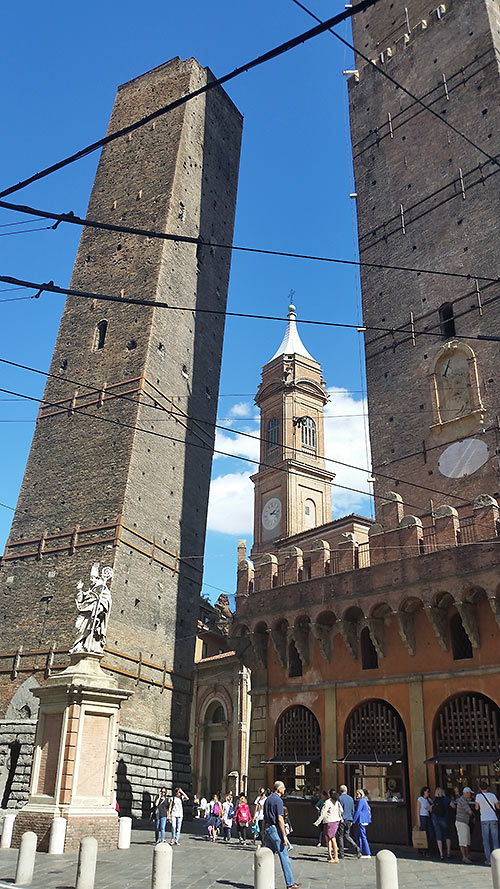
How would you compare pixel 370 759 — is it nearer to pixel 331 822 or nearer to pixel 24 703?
pixel 331 822

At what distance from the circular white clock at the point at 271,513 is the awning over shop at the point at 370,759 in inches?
867

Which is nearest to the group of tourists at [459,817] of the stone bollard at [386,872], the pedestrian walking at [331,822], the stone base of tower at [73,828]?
the pedestrian walking at [331,822]

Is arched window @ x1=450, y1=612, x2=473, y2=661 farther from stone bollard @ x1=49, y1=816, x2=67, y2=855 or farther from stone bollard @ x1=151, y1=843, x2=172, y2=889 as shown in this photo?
stone bollard @ x1=151, y1=843, x2=172, y2=889

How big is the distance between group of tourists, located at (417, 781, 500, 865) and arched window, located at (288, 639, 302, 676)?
476 cm

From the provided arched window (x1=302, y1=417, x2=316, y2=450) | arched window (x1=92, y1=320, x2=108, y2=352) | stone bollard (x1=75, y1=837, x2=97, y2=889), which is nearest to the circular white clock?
arched window (x1=302, y1=417, x2=316, y2=450)

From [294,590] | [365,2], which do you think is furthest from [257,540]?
[365,2]

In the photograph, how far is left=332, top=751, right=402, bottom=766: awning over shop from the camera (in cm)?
1572

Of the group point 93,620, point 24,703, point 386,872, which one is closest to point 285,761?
point 93,620

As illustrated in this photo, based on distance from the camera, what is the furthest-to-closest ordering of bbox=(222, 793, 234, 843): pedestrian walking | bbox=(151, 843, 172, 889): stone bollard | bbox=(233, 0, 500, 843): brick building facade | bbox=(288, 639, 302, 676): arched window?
1. bbox=(288, 639, 302, 676): arched window
2. bbox=(222, 793, 234, 843): pedestrian walking
3. bbox=(233, 0, 500, 843): brick building facade
4. bbox=(151, 843, 172, 889): stone bollard

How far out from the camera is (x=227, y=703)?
94.5ft

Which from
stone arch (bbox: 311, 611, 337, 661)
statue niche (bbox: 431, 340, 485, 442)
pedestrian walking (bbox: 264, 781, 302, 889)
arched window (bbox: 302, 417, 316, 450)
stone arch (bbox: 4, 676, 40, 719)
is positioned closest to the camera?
pedestrian walking (bbox: 264, 781, 302, 889)

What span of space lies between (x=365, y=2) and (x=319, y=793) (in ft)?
51.8

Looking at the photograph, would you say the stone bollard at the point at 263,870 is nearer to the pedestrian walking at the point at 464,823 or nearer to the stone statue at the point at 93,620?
the stone statue at the point at 93,620

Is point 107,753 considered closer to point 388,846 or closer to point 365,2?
point 388,846
